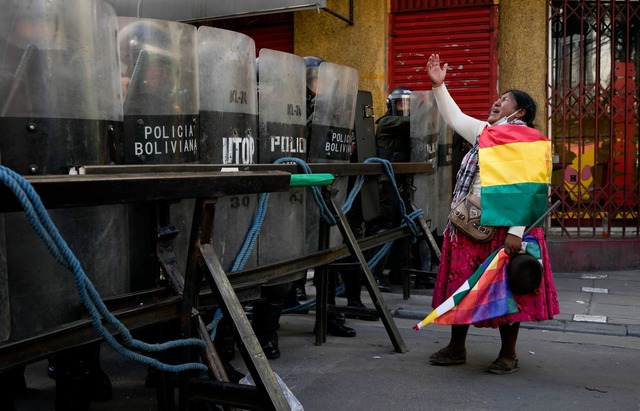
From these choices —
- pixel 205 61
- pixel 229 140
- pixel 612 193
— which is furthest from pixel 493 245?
pixel 612 193

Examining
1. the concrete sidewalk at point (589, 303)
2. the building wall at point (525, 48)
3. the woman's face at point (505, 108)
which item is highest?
the building wall at point (525, 48)

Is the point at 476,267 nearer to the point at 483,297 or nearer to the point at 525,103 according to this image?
the point at 483,297

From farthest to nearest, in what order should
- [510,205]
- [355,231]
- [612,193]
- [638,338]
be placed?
[612,193] < [355,231] < [638,338] < [510,205]

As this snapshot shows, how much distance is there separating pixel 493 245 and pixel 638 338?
1929 mm

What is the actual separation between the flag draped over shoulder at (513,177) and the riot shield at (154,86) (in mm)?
1837

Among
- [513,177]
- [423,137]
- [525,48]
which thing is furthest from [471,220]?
[525,48]

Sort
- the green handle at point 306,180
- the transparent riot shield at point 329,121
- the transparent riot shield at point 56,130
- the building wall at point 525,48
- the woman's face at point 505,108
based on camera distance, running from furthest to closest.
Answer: the building wall at point 525,48 → the transparent riot shield at point 329,121 → the woman's face at point 505,108 → the green handle at point 306,180 → the transparent riot shield at point 56,130

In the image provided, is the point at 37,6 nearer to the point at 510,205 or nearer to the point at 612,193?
the point at 510,205

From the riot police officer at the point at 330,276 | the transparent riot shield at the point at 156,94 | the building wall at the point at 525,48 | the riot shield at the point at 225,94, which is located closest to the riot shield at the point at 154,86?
the transparent riot shield at the point at 156,94

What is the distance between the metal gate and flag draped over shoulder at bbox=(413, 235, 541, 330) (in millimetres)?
4366

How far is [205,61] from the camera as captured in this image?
373 centimetres

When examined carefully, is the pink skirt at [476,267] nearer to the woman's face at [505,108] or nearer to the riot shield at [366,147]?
the woman's face at [505,108]

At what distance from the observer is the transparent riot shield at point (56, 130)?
253 centimetres

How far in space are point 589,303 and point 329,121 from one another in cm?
331
